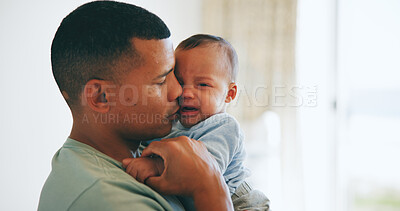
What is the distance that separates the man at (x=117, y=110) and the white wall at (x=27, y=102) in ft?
3.39

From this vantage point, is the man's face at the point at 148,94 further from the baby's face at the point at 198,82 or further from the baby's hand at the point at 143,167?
the baby's face at the point at 198,82

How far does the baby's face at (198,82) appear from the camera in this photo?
52.1 inches

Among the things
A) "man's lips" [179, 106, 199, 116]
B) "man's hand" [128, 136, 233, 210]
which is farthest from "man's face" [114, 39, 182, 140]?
"man's lips" [179, 106, 199, 116]

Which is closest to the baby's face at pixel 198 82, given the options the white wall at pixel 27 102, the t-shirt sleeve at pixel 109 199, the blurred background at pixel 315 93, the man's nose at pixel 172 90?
the man's nose at pixel 172 90

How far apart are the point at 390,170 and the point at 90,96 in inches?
117

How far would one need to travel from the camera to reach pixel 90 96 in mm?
1001

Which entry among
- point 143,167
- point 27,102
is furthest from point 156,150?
point 27,102

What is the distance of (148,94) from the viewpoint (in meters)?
1.02

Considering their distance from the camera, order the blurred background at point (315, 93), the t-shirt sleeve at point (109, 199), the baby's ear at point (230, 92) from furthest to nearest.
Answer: the blurred background at point (315, 93), the baby's ear at point (230, 92), the t-shirt sleeve at point (109, 199)

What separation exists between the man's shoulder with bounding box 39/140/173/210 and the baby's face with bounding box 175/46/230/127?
42cm

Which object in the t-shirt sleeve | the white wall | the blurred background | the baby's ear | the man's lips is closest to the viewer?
the t-shirt sleeve

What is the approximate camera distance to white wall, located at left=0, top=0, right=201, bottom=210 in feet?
6.15

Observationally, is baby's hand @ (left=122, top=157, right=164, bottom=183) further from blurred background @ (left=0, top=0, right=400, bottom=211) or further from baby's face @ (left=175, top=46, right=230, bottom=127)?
blurred background @ (left=0, top=0, right=400, bottom=211)

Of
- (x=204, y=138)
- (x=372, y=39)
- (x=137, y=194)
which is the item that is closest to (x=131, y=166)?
(x=137, y=194)
